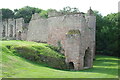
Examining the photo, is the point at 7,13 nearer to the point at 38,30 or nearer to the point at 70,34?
the point at 38,30

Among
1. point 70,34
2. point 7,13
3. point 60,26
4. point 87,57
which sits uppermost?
point 7,13

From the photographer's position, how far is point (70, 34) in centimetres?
2298

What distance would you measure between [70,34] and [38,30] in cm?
1117

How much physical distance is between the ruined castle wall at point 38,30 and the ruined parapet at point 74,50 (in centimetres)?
836

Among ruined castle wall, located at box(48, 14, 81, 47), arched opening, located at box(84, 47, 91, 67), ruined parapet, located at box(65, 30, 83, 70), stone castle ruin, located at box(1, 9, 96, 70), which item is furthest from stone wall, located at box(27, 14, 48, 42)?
ruined parapet, located at box(65, 30, 83, 70)

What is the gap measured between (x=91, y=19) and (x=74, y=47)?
12410mm

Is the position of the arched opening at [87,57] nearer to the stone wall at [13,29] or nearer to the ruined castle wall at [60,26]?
the ruined castle wall at [60,26]

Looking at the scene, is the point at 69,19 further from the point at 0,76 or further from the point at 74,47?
the point at 0,76

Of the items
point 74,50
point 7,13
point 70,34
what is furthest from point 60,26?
point 7,13

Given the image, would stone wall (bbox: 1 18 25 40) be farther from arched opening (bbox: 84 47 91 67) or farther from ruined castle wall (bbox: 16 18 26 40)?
arched opening (bbox: 84 47 91 67)

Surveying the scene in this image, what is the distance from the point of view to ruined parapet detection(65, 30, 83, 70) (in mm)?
22750

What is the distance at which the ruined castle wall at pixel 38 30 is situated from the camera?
31434mm

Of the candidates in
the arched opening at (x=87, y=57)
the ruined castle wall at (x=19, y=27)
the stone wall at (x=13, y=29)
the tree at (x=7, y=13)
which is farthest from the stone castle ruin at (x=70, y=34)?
the tree at (x=7, y=13)

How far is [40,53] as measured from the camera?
22312 millimetres
